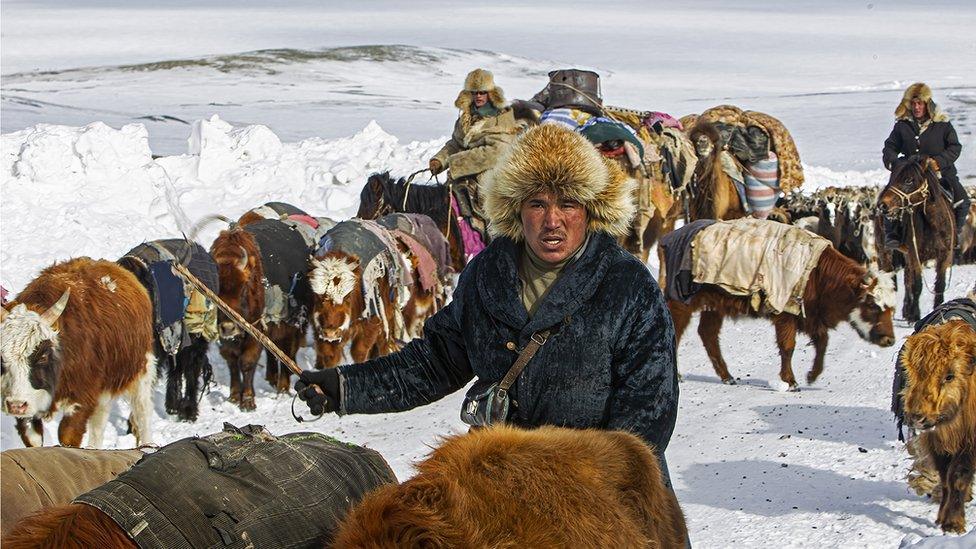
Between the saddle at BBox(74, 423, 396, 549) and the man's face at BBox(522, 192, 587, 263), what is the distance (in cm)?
93

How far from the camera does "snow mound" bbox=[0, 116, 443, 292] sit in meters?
12.9

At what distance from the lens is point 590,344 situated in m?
3.43

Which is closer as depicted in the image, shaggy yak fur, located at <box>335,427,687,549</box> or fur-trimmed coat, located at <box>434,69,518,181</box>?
shaggy yak fur, located at <box>335,427,687,549</box>

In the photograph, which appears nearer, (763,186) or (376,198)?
(376,198)

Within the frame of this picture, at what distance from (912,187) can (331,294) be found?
7.91 meters

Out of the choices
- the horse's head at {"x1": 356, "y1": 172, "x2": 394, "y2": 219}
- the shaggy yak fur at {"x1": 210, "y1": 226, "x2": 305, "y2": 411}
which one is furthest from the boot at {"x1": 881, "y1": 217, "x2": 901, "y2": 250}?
the shaggy yak fur at {"x1": 210, "y1": 226, "x2": 305, "y2": 411}

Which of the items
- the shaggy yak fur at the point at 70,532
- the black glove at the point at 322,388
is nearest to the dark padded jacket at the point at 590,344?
the black glove at the point at 322,388

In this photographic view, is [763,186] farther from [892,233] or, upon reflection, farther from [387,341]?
[387,341]

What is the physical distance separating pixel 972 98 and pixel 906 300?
1250 inches

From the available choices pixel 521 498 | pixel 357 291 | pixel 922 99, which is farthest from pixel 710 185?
pixel 521 498

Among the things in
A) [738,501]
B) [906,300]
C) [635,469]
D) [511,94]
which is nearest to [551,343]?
[635,469]

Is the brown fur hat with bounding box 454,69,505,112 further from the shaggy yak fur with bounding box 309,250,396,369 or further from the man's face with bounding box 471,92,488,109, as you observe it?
the shaggy yak fur with bounding box 309,250,396,369

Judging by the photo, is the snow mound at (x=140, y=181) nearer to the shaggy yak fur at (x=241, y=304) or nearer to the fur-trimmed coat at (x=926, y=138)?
the shaggy yak fur at (x=241, y=304)

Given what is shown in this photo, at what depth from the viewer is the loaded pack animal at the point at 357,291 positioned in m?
9.75
